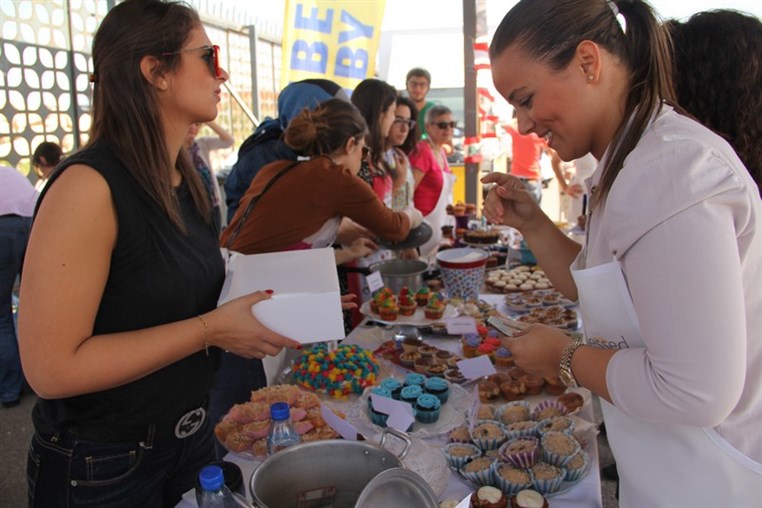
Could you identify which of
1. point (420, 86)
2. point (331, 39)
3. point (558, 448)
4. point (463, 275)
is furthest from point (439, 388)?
point (420, 86)

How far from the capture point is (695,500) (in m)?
1.00

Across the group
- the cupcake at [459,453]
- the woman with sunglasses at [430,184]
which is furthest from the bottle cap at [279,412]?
the woman with sunglasses at [430,184]

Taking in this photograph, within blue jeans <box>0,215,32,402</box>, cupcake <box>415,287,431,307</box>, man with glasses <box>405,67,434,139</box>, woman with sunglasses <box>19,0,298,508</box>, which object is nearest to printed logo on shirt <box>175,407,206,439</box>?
woman with sunglasses <box>19,0,298,508</box>

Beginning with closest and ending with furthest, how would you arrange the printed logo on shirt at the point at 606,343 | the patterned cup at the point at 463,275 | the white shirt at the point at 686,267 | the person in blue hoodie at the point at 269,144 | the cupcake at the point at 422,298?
the white shirt at the point at 686,267, the printed logo on shirt at the point at 606,343, the cupcake at the point at 422,298, the patterned cup at the point at 463,275, the person in blue hoodie at the point at 269,144

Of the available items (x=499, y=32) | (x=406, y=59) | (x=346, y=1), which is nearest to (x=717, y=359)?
(x=499, y=32)

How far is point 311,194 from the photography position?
241cm

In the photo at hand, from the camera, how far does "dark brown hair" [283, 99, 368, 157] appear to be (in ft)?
8.32

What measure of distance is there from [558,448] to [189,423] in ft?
2.94

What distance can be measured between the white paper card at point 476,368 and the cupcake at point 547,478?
0.47 metres

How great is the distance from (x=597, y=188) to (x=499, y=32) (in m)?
0.34

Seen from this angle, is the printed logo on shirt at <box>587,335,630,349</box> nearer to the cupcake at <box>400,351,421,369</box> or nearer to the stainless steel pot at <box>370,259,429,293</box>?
the cupcake at <box>400,351,421,369</box>

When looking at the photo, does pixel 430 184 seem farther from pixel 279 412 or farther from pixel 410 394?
pixel 279 412

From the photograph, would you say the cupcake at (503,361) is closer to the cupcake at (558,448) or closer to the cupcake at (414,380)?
the cupcake at (414,380)

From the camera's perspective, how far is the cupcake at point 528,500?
1.23m
